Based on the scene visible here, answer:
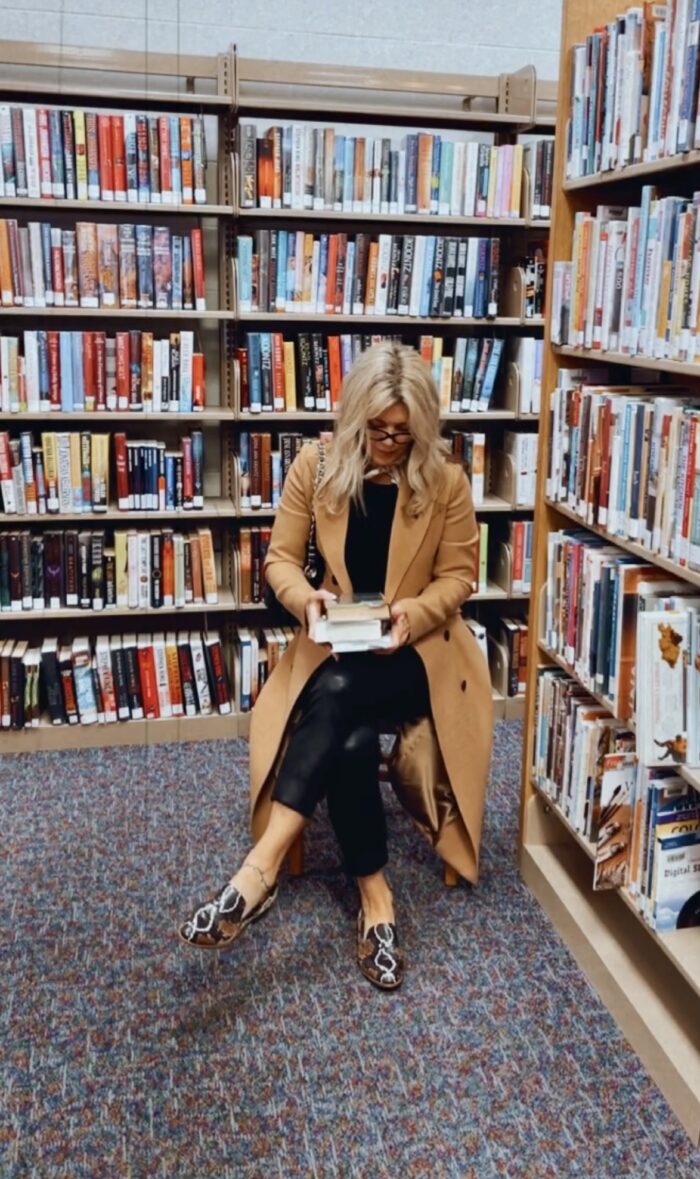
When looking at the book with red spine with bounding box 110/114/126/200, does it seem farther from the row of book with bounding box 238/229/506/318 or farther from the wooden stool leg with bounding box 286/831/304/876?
the wooden stool leg with bounding box 286/831/304/876

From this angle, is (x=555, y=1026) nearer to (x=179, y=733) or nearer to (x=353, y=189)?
(x=179, y=733)

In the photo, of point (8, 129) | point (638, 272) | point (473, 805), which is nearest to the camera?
point (638, 272)

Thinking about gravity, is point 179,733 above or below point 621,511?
below

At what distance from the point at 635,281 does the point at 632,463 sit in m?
0.33

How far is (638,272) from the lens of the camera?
1.87 meters

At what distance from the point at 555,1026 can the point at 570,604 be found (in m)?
0.83

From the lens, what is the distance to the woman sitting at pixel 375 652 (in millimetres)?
2170

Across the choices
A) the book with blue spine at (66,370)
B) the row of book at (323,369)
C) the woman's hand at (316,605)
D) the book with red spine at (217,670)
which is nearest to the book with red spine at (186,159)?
the row of book at (323,369)

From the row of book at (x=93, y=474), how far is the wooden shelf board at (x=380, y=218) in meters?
0.69

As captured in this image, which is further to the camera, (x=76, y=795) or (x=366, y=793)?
(x=76, y=795)

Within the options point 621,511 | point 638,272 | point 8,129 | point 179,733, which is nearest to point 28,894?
point 179,733

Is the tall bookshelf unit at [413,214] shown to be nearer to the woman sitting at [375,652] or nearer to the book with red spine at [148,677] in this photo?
the book with red spine at [148,677]

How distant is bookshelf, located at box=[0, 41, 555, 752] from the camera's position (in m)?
3.06

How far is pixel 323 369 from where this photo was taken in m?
3.24
